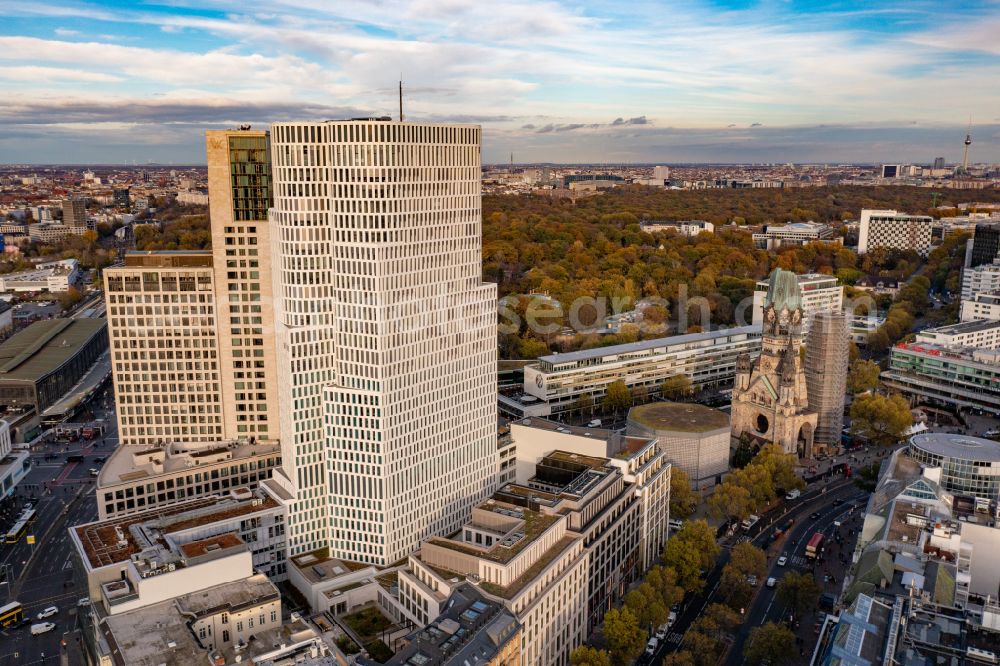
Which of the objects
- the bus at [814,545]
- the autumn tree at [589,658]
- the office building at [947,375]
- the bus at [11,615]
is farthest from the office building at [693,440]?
the bus at [11,615]

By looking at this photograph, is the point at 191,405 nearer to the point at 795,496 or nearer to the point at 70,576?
the point at 70,576

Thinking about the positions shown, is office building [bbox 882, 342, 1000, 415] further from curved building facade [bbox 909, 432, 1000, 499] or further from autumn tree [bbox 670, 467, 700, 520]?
autumn tree [bbox 670, 467, 700, 520]

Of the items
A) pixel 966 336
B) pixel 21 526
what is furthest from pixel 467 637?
pixel 966 336

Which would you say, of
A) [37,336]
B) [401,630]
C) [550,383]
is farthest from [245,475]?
[37,336]

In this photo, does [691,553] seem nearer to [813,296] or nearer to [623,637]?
[623,637]

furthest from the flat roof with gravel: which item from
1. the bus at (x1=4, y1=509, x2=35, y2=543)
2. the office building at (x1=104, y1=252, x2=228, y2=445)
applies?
the bus at (x1=4, y1=509, x2=35, y2=543)
